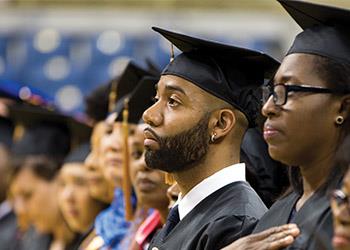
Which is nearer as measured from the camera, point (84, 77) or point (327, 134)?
point (327, 134)


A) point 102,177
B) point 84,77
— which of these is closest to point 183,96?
point 102,177

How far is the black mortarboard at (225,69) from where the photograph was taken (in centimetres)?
402

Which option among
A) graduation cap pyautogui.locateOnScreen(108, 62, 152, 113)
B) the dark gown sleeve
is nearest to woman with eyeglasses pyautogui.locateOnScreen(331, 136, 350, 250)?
the dark gown sleeve

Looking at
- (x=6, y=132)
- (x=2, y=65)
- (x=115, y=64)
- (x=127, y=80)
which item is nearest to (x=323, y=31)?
(x=127, y=80)

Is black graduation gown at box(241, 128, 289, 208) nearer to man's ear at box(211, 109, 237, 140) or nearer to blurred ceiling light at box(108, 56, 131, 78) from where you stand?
man's ear at box(211, 109, 237, 140)

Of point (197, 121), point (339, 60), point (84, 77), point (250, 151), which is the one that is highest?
point (339, 60)

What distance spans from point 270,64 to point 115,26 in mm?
7456

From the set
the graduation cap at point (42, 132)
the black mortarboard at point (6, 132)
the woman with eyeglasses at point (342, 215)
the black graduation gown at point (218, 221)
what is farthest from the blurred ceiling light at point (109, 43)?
the woman with eyeglasses at point (342, 215)

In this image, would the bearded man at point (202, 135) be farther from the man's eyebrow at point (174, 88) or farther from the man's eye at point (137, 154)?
the man's eye at point (137, 154)

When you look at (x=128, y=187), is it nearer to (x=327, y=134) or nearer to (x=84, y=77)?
(x=327, y=134)

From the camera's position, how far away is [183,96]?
401cm

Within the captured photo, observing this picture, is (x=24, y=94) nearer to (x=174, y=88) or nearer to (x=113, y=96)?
(x=113, y=96)

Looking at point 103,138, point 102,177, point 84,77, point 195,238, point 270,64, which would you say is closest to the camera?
point 195,238

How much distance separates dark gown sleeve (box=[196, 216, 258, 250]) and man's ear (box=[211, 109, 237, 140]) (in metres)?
0.31
